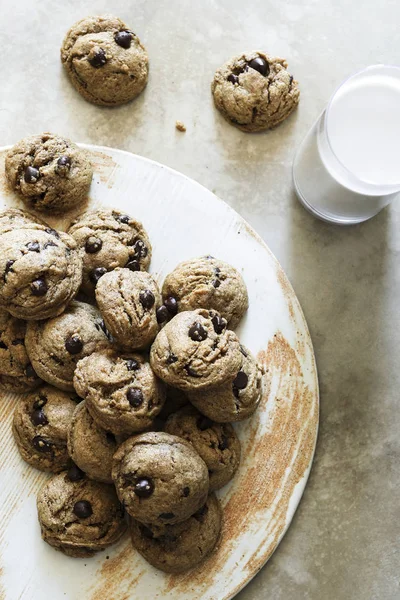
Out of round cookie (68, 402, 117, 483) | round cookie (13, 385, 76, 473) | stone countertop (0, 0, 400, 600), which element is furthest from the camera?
stone countertop (0, 0, 400, 600)

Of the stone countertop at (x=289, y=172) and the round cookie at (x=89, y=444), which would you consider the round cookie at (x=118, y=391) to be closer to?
the round cookie at (x=89, y=444)

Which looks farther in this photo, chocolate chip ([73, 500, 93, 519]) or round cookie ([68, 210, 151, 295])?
round cookie ([68, 210, 151, 295])

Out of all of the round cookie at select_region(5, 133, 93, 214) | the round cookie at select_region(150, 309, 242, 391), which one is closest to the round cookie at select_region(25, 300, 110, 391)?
the round cookie at select_region(150, 309, 242, 391)

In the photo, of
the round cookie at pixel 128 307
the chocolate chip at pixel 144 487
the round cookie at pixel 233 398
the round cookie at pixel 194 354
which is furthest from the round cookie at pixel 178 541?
the round cookie at pixel 128 307

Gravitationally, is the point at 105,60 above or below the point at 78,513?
above

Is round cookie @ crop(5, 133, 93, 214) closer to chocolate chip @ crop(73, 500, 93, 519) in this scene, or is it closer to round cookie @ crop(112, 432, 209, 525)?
round cookie @ crop(112, 432, 209, 525)

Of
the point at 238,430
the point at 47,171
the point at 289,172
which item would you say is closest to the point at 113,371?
the point at 238,430

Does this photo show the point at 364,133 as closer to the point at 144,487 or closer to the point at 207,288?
the point at 207,288

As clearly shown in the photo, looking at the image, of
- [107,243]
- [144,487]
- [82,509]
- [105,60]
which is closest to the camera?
[144,487]
